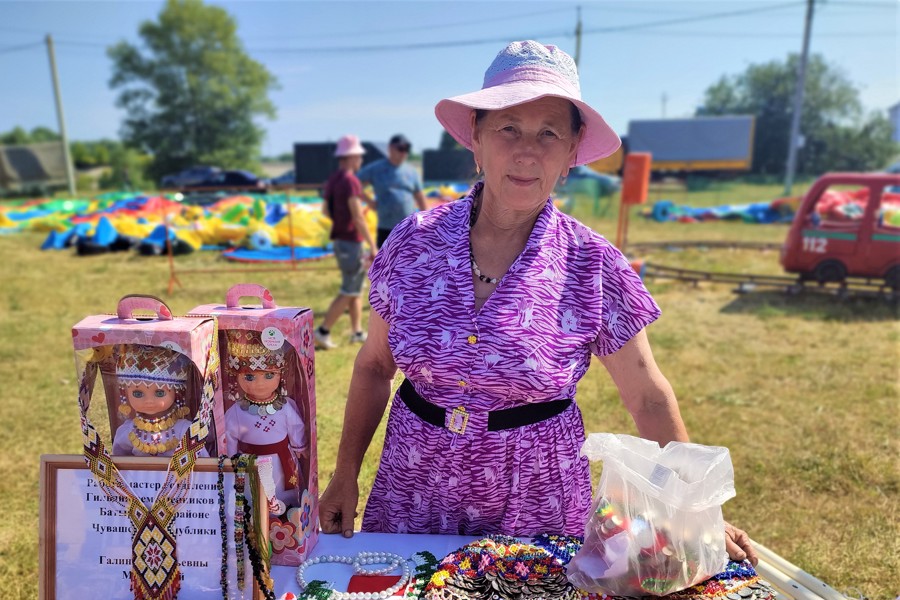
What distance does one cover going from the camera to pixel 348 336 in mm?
6531

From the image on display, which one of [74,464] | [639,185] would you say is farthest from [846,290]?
[74,464]

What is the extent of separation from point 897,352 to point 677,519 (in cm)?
650

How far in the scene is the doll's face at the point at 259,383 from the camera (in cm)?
139

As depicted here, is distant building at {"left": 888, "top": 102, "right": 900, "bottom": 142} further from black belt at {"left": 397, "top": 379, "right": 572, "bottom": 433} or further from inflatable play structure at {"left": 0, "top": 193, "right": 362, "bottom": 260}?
black belt at {"left": 397, "top": 379, "right": 572, "bottom": 433}

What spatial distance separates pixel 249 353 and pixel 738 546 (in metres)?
1.19

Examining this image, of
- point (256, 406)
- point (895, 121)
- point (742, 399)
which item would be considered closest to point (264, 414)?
point (256, 406)

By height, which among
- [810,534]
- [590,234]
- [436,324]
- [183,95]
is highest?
[183,95]

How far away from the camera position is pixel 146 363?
4.12 ft

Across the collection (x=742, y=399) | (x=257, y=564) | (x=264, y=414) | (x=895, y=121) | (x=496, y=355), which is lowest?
(x=742, y=399)

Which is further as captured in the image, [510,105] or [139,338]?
[510,105]

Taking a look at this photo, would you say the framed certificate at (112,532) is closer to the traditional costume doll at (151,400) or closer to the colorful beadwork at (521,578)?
the traditional costume doll at (151,400)

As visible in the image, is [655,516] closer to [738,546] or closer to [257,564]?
[738,546]

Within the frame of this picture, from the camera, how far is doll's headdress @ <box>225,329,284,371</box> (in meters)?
1.38

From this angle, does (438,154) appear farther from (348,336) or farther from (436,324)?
(436,324)
